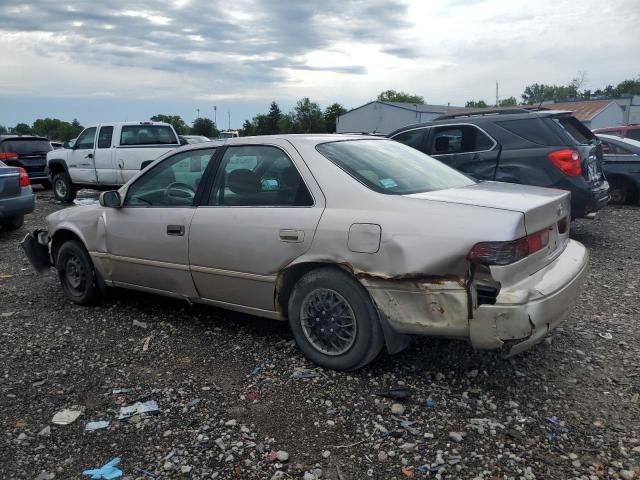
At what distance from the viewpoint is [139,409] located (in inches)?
132

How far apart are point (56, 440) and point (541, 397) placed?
9.21 ft

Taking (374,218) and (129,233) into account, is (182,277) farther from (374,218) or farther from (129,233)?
(374,218)

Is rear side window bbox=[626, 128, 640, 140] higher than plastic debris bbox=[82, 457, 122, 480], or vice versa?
rear side window bbox=[626, 128, 640, 140]

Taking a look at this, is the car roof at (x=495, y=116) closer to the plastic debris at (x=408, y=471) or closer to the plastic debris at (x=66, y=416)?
the plastic debris at (x=408, y=471)

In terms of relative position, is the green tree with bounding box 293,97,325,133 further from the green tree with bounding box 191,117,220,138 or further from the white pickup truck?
the white pickup truck

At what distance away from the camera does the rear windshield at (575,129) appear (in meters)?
6.86

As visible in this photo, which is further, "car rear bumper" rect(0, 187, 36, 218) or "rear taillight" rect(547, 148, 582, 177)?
"car rear bumper" rect(0, 187, 36, 218)

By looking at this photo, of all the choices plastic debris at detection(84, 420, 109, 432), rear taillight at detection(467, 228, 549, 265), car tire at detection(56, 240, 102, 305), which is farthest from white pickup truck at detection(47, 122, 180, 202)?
rear taillight at detection(467, 228, 549, 265)

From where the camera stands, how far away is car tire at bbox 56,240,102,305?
16.7 feet

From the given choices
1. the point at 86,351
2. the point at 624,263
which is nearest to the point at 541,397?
the point at 86,351

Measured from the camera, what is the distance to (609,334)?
430 centimetres

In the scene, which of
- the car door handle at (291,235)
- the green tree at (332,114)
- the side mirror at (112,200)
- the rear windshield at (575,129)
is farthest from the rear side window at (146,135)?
the green tree at (332,114)

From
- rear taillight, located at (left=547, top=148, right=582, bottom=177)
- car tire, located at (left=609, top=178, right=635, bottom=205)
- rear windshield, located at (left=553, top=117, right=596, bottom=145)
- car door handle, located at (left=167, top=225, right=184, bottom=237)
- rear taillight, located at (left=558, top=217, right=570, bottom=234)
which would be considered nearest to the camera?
rear taillight, located at (left=558, top=217, right=570, bottom=234)

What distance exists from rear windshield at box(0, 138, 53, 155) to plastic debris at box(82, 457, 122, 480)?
15.0m
